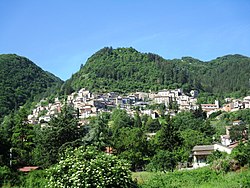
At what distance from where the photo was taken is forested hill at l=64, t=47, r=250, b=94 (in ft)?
478

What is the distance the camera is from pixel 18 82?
459ft

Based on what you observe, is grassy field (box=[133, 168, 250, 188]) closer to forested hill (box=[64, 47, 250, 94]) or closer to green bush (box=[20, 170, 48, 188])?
green bush (box=[20, 170, 48, 188])

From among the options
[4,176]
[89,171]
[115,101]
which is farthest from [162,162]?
[115,101]

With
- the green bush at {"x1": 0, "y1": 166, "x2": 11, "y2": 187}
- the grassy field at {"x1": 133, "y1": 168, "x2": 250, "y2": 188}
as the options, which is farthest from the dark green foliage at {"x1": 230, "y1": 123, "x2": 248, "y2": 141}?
the green bush at {"x1": 0, "y1": 166, "x2": 11, "y2": 187}

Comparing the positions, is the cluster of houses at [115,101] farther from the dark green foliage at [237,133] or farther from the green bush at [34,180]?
the green bush at [34,180]

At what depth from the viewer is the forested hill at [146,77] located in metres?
146

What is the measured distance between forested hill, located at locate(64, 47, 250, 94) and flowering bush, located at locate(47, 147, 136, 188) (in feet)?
415

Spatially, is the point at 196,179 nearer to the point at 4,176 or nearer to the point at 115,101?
the point at 4,176

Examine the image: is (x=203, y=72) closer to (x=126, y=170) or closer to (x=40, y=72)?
(x=40, y=72)

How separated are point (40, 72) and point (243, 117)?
374ft

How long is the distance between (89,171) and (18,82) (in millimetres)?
135167

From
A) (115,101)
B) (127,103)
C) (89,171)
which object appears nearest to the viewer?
(89,171)

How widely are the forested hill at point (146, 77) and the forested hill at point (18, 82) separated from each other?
15.5 meters

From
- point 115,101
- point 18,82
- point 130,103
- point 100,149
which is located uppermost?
point 18,82
